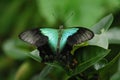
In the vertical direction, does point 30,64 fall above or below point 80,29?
below

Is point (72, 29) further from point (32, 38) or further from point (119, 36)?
point (119, 36)

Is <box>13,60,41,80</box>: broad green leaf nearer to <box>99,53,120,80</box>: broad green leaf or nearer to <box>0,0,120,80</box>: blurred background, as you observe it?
<box>0,0,120,80</box>: blurred background

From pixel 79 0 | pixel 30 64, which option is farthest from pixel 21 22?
pixel 30 64

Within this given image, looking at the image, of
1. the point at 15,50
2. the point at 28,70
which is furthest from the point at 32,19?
the point at 28,70

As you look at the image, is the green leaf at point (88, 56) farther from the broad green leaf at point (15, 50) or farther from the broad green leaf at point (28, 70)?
the broad green leaf at point (15, 50)

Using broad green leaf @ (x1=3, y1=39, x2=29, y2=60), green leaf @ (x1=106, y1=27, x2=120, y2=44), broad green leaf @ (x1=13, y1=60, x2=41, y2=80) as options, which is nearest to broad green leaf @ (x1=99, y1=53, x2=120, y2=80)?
green leaf @ (x1=106, y1=27, x2=120, y2=44)
